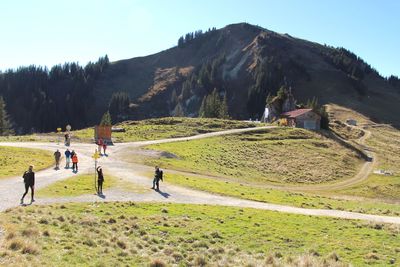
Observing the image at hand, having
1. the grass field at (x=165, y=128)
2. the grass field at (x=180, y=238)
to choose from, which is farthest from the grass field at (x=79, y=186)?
the grass field at (x=165, y=128)

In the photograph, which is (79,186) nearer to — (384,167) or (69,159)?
(69,159)

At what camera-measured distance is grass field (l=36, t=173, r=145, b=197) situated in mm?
35281

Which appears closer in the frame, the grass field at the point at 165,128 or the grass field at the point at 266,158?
the grass field at the point at 266,158

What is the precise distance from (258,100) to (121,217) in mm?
164530

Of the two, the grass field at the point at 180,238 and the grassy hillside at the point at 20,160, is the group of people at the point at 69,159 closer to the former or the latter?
the grassy hillside at the point at 20,160

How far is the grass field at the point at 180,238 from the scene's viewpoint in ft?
64.6

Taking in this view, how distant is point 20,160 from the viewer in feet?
173

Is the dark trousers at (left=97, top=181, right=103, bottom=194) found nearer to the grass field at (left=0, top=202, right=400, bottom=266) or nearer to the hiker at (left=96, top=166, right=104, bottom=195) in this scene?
the hiker at (left=96, top=166, right=104, bottom=195)

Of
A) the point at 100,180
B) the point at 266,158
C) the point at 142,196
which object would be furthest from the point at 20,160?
the point at 266,158

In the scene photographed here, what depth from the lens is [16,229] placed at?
813 inches

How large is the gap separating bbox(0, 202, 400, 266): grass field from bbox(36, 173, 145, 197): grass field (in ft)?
17.4

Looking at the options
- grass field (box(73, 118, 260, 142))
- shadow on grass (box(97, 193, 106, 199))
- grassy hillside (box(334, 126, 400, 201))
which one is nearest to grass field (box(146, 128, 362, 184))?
grassy hillside (box(334, 126, 400, 201))

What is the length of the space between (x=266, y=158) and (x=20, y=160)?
4130 centimetres

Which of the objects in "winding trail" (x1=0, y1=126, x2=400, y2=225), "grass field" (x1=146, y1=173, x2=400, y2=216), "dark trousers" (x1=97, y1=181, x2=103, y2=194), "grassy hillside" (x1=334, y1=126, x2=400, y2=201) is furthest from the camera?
"grassy hillside" (x1=334, y1=126, x2=400, y2=201)
